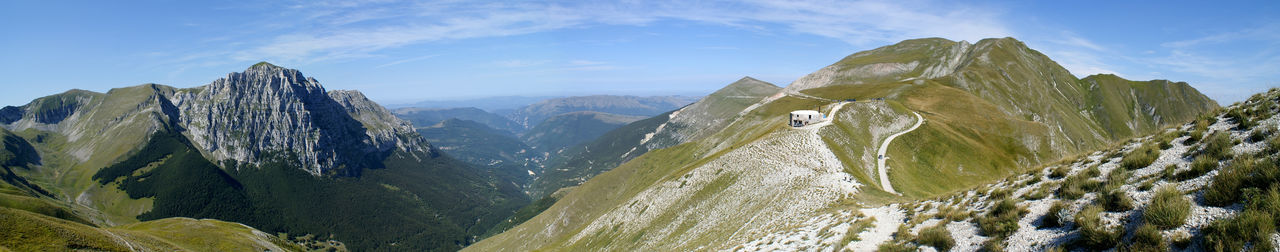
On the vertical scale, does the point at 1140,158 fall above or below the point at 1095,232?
above

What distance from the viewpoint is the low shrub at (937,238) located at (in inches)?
621

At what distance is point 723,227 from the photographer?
41812 mm

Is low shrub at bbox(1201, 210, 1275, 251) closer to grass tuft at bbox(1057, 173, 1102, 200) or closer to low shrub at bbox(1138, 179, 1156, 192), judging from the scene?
low shrub at bbox(1138, 179, 1156, 192)

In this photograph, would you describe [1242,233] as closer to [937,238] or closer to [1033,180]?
[937,238]

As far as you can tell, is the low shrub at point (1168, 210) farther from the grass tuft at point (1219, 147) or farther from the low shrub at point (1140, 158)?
the low shrub at point (1140, 158)

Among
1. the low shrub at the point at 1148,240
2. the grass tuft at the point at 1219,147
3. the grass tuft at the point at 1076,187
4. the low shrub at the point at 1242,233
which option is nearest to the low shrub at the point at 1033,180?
the grass tuft at the point at 1076,187

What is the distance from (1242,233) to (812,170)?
39.7 meters

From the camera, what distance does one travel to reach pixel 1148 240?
10203mm

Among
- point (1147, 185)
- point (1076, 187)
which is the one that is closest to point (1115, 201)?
point (1147, 185)

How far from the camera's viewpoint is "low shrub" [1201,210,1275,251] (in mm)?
8609

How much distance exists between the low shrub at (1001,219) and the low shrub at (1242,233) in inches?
208

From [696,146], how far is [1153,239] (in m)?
107

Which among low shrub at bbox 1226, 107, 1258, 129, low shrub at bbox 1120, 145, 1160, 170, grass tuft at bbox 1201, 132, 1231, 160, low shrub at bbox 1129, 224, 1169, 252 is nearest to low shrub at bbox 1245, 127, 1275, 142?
grass tuft at bbox 1201, 132, 1231, 160

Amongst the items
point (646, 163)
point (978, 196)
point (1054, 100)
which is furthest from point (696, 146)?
point (1054, 100)
